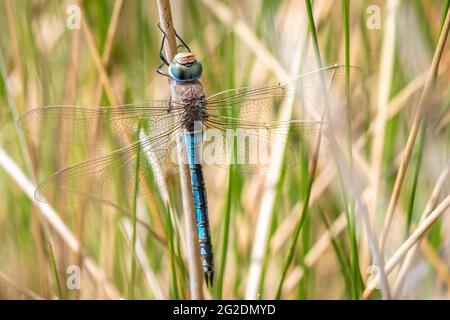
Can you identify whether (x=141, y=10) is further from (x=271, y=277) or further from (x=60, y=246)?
(x=271, y=277)

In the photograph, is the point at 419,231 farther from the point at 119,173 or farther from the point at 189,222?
the point at 119,173

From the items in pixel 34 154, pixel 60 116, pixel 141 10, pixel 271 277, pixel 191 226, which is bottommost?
pixel 271 277

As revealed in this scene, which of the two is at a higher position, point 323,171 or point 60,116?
point 60,116

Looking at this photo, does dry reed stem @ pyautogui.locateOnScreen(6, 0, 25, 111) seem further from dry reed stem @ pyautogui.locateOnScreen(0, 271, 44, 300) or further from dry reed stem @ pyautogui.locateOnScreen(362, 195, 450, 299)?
dry reed stem @ pyautogui.locateOnScreen(362, 195, 450, 299)

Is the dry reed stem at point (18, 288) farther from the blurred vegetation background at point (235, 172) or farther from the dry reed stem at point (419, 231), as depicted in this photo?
the dry reed stem at point (419, 231)

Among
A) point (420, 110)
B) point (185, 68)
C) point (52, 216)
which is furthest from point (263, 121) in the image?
point (52, 216)

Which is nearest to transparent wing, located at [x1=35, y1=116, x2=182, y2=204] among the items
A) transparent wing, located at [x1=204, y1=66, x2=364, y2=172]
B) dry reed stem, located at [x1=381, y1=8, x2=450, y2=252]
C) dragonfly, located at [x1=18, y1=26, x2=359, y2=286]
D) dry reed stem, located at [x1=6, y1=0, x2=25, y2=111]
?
dragonfly, located at [x1=18, y1=26, x2=359, y2=286]
